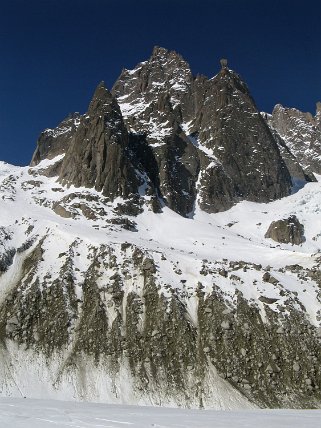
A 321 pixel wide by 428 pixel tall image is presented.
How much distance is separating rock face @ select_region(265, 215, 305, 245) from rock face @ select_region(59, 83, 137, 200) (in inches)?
1723

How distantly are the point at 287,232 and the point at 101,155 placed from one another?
6226cm

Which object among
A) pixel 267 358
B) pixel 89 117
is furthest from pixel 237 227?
pixel 267 358

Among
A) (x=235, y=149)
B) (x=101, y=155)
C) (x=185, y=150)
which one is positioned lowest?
(x=101, y=155)

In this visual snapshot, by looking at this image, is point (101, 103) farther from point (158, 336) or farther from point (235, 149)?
point (158, 336)

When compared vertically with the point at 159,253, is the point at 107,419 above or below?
below

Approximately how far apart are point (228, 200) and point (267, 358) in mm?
105263

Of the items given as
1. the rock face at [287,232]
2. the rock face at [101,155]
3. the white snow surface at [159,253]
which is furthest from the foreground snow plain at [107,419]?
the rock face at [287,232]

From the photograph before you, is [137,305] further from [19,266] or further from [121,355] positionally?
[19,266]

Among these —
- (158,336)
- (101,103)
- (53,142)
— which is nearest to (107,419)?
(158,336)

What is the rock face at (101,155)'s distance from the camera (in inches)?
4978

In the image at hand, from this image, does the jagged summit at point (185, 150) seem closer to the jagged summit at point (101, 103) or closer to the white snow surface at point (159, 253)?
the jagged summit at point (101, 103)

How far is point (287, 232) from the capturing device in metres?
122

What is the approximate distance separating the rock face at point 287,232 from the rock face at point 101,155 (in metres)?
43.8

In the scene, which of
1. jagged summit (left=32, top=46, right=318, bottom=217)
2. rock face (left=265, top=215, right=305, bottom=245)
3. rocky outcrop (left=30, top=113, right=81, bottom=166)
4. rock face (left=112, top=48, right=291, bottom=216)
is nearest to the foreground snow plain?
jagged summit (left=32, top=46, right=318, bottom=217)
